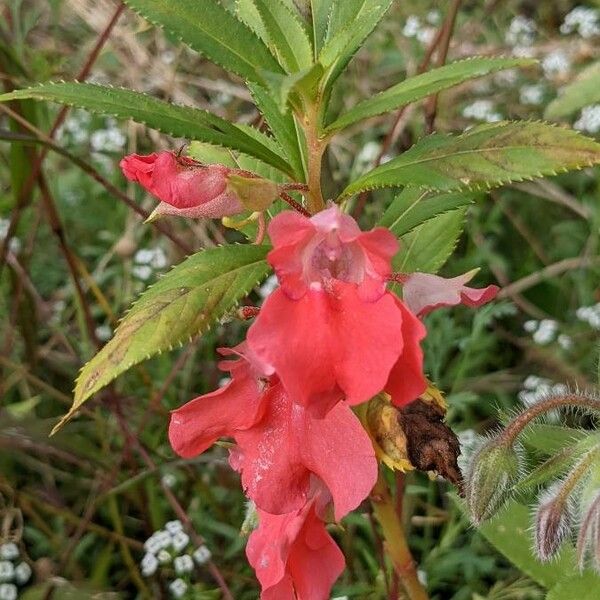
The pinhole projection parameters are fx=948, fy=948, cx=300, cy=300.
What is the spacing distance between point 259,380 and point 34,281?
188cm

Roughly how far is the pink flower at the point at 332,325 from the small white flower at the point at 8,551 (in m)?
1.24

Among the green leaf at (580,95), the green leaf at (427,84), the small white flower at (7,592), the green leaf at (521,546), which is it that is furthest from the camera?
the small white flower at (7,592)

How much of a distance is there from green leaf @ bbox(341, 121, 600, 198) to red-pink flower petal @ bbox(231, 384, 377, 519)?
229 millimetres

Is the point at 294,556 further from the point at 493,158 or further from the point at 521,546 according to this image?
the point at 521,546

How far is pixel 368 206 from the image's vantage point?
2.47 metres

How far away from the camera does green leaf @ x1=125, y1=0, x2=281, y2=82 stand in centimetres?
92

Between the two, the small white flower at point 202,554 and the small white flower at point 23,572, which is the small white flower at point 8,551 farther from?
the small white flower at point 202,554

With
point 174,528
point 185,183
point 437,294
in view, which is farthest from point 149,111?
point 174,528

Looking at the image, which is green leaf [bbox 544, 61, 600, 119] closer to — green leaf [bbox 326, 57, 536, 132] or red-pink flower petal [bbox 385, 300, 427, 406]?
green leaf [bbox 326, 57, 536, 132]

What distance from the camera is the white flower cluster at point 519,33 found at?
9.69ft

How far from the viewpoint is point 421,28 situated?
297cm

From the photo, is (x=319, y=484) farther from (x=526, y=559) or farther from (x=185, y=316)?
(x=526, y=559)

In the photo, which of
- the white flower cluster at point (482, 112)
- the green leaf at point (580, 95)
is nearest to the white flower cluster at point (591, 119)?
the white flower cluster at point (482, 112)

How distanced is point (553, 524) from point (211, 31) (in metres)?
0.66
